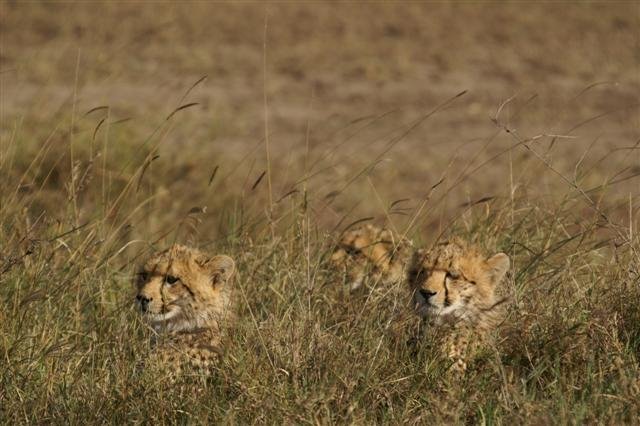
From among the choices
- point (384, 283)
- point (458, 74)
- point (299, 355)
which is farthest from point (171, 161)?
point (458, 74)

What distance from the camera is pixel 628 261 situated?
563 centimetres

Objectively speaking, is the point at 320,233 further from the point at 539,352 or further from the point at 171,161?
the point at 171,161

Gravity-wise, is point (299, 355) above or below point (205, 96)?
above

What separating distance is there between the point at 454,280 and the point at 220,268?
86 centimetres

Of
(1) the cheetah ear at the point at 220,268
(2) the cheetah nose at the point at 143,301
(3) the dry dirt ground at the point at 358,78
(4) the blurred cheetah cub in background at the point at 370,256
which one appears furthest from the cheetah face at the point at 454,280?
(3) the dry dirt ground at the point at 358,78

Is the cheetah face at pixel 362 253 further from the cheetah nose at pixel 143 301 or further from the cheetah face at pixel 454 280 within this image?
the cheetah nose at pixel 143 301

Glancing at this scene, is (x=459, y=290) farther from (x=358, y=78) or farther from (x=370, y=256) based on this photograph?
(x=358, y=78)

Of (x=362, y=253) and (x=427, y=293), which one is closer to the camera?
(x=427, y=293)

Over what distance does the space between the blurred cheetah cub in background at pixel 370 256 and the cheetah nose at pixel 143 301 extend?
868mm

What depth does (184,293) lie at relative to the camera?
5.46 metres

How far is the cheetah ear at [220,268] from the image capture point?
5.45m

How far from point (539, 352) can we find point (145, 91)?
414 inches

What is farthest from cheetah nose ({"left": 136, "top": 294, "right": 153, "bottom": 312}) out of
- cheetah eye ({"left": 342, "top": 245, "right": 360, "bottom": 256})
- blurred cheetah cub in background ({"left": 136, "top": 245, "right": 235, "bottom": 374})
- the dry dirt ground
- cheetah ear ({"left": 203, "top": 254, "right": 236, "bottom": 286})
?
the dry dirt ground

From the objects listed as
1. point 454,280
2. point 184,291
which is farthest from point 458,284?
point 184,291
